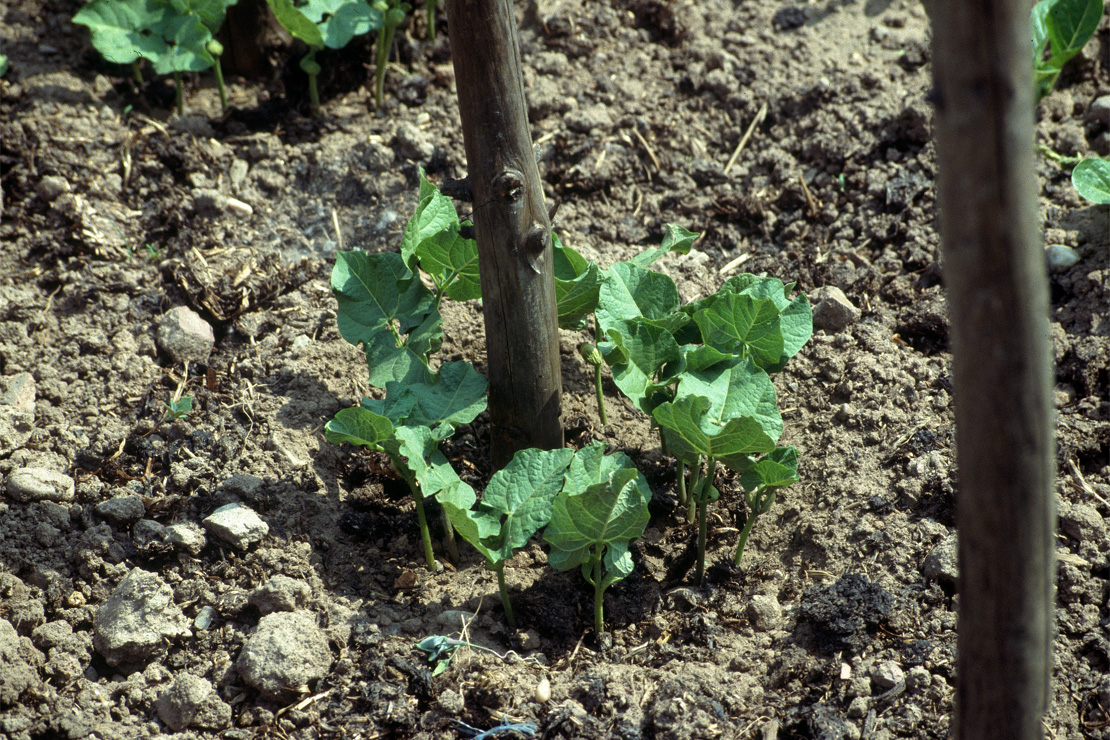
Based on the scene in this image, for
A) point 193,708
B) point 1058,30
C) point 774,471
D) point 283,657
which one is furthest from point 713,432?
point 1058,30

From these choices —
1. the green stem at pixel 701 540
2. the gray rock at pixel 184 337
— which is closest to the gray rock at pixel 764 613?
the green stem at pixel 701 540

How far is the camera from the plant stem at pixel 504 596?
6.82 feet

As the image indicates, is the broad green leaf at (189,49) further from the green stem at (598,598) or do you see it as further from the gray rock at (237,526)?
the green stem at (598,598)

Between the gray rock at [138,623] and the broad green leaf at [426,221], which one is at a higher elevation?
the broad green leaf at [426,221]

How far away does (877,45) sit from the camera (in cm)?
363

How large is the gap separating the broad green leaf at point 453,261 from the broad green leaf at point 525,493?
1.78 feet

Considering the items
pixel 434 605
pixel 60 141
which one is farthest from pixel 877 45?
pixel 60 141

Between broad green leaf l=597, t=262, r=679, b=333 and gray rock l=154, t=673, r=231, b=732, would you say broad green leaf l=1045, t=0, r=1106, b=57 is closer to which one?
broad green leaf l=597, t=262, r=679, b=333

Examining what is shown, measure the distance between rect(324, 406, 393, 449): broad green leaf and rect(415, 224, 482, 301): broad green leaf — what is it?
0.53 m

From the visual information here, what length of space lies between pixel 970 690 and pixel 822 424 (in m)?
1.23

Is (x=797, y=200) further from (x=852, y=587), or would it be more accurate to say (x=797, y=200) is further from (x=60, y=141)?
(x=60, y=141)

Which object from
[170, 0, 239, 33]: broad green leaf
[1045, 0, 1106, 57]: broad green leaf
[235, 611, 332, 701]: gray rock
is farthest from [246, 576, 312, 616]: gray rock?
[1045, 0, 1106, 57]: broad green leaf

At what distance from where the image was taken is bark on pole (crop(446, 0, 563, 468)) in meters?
1.96

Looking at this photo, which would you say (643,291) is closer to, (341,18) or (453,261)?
(453,261)
